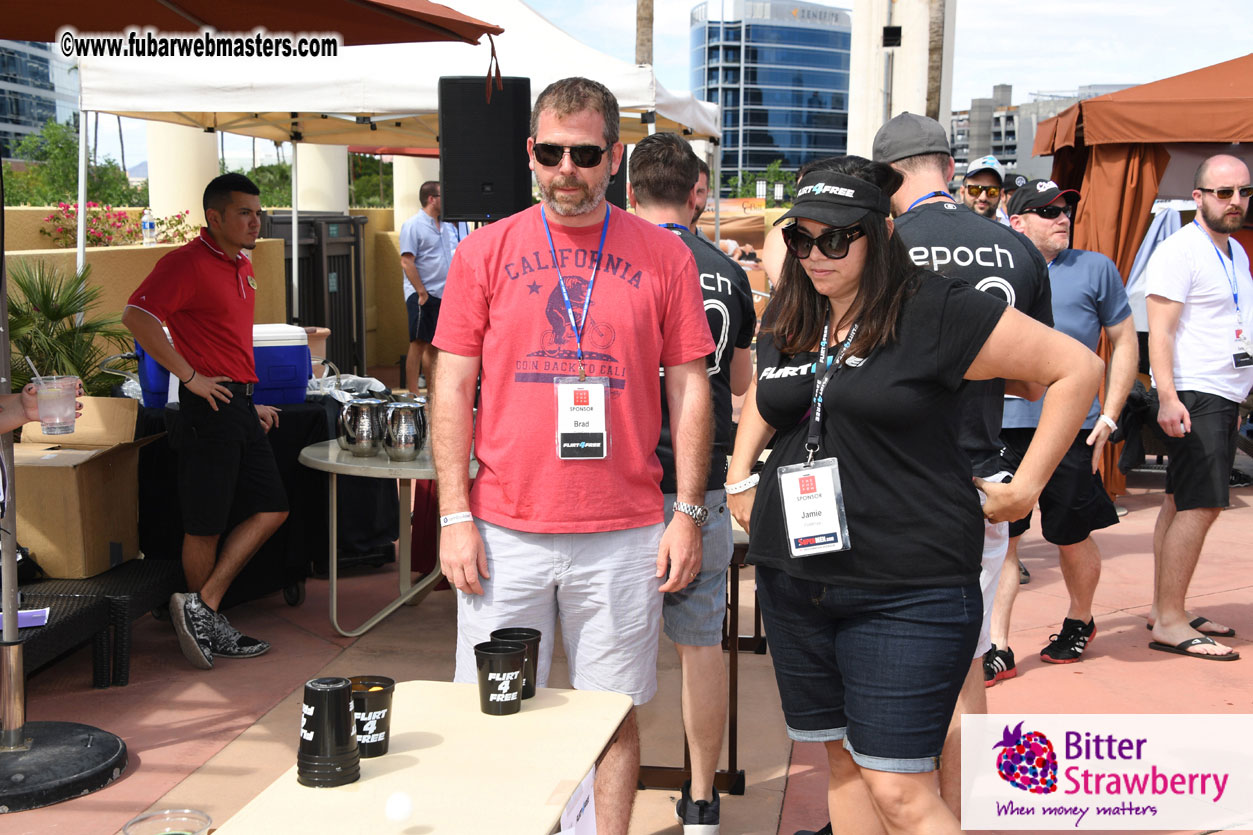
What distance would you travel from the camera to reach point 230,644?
4.88 meters

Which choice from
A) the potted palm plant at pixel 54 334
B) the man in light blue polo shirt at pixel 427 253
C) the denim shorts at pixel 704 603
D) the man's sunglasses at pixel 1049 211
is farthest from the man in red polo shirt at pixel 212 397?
the man in light blue polo shirt at pixel 427 253

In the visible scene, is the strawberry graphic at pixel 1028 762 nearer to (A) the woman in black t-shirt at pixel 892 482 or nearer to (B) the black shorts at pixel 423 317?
(A) the woman in black t-shirt at pixel 892 482

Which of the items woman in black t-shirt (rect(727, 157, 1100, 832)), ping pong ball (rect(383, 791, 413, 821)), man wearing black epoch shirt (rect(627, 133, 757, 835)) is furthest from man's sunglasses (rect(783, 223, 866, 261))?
ping pong ball (rect(383, 791, 413, 821))

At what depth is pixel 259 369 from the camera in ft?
18.5

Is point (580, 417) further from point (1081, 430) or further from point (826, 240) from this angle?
point (1081, 430)

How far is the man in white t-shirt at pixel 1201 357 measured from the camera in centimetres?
476

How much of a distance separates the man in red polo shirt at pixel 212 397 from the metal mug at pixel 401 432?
0.64 metres

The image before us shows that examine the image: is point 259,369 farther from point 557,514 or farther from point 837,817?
point 837,817

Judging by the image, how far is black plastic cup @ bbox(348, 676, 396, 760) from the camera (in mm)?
1829

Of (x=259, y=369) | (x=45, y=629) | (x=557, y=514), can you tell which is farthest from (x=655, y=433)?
(x=259, y=369)

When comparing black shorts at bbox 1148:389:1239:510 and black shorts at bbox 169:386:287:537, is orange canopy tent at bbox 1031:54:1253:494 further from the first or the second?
black shorts at bbox 169:386:287:537

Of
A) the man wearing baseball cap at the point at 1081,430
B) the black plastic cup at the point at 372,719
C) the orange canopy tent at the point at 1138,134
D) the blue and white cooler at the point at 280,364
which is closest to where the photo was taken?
the black plastic cup at the point at 372,719

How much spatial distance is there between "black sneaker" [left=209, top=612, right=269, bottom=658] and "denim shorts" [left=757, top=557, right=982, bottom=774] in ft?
10.4

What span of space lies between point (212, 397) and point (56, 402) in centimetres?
106
